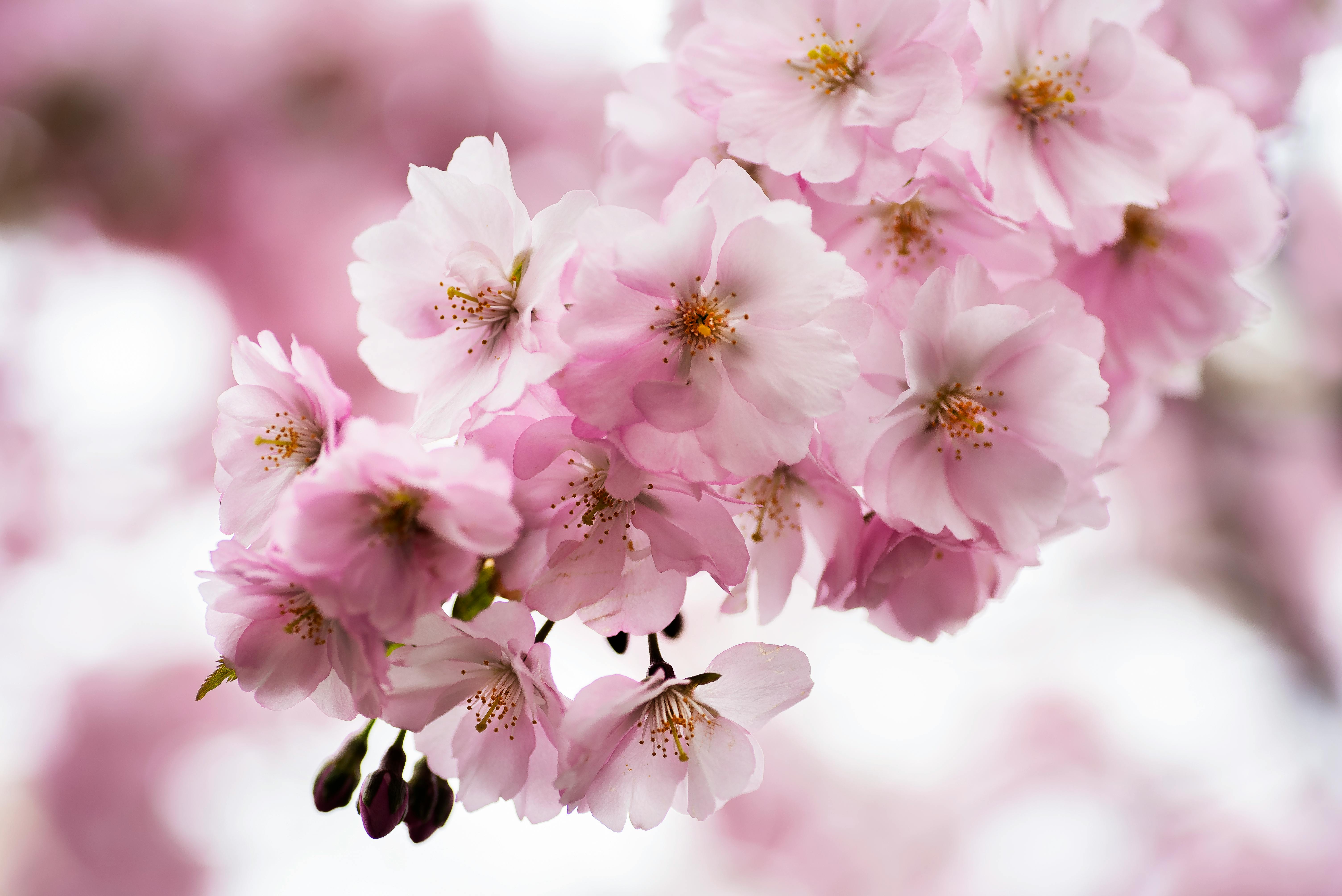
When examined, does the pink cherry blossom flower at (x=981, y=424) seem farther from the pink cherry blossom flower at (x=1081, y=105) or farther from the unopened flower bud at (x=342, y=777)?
the unopened flower bud at (x=342, y=777)

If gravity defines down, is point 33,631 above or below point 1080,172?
below

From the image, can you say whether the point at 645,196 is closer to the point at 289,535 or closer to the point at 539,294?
the point at 539,294

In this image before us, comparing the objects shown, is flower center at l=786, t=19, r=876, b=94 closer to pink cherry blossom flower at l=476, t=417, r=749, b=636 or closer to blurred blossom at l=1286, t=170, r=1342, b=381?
pink cherry blossom flower at l=476, t=417, r=749, b=636

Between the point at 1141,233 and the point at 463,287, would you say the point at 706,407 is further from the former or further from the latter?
the point at 1141,233

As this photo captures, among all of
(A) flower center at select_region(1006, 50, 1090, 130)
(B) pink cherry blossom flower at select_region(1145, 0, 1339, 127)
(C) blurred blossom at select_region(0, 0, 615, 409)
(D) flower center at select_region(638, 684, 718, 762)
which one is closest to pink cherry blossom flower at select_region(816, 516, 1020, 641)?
(D) flower center at select_region(638, 684, 718, 762)

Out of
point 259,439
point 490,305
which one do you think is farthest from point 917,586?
point 259,439

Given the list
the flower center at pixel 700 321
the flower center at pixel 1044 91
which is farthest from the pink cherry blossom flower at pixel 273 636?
the flower center at pixel 1044 91

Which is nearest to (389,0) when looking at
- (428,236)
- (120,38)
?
(120,38)
